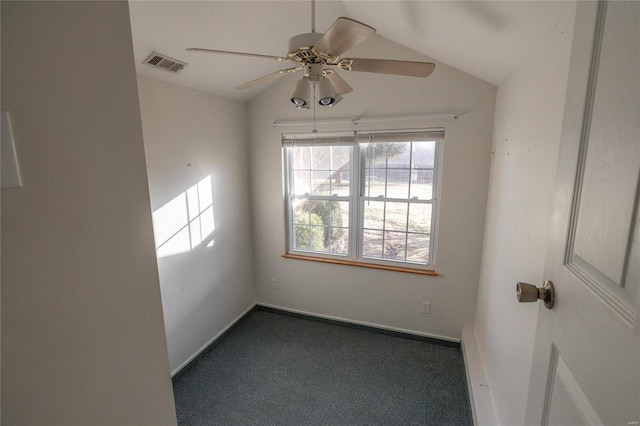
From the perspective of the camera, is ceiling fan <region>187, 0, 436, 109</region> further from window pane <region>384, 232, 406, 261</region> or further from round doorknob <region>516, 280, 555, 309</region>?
window pane <region>384, 232, 406, 261</region>

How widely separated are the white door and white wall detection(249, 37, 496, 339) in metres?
1.72

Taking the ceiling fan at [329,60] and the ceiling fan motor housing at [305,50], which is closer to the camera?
the ceiling fan at [329,60]

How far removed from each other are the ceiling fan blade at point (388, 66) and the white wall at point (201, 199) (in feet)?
4.62

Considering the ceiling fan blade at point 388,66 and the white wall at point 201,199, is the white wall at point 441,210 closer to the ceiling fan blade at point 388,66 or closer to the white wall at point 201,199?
the white wall at point 201,199

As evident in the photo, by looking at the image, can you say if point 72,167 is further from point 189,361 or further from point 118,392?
point 189,361

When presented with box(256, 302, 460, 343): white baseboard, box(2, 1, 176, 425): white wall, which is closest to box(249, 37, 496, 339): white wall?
box(256, 302, 460, 343): white baseboard

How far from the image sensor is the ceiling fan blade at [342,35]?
3.14ft

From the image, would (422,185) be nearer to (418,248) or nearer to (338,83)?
(418,248)

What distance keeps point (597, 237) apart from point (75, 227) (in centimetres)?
100

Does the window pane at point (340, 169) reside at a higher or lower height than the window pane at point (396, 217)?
higher

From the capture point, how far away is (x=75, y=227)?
0.54m

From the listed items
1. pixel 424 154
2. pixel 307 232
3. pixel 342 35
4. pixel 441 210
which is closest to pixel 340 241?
pixel 307 232

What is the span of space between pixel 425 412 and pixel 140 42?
2.92 metres

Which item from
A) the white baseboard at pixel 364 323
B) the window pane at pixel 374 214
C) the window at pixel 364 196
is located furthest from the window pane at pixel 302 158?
the white baseboard at pixel 364 323
